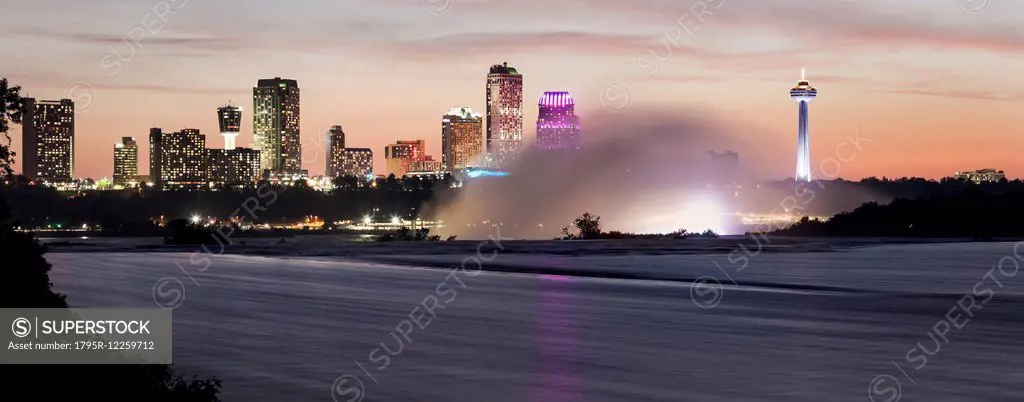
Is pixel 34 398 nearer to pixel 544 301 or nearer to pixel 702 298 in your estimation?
pixel 544 301

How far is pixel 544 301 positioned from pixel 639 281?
8.89m

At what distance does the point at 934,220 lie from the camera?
95750mm

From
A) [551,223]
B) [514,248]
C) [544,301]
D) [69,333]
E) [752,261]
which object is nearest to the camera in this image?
[69,333]

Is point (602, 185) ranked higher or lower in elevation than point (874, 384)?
higher

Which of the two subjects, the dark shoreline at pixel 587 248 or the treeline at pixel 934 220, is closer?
the dark shoreline at pixel 587 248

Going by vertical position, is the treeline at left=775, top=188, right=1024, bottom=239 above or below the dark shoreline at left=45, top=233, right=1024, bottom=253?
above

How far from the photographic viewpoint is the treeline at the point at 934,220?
297 feet

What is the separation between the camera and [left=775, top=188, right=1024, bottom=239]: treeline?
9044 cm

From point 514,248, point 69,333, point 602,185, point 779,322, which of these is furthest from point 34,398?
point 602,185

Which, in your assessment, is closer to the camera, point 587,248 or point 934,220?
point 587,248

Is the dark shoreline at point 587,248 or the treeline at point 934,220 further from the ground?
the treeline at point 934,220

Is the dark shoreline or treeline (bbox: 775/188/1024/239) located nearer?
the dark shoreline

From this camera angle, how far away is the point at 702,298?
36031 millimetres

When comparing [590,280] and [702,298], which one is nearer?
[702,298]
